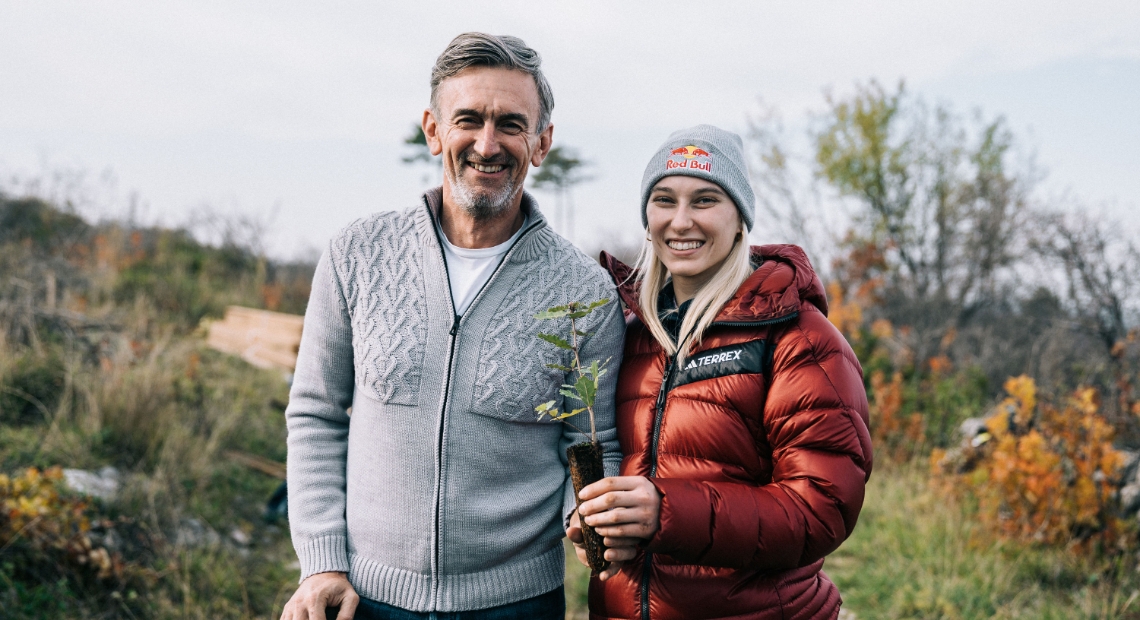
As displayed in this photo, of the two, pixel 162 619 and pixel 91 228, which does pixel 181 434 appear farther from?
pixel 91 228

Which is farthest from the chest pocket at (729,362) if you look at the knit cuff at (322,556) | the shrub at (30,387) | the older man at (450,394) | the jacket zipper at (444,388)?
the shrub at (30,387)

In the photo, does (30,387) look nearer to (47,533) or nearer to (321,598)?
(47,533)

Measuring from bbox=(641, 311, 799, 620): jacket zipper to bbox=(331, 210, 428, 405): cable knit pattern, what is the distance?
0.70 m

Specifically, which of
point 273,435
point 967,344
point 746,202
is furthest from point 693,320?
point 967,344

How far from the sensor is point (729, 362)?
1.97 m

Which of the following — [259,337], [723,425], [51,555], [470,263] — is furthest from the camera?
[259,337]

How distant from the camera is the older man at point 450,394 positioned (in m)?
2.06

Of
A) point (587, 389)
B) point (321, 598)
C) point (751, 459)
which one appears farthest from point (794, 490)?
point (321, 598)

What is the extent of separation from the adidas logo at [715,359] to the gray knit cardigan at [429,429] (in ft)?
0.96

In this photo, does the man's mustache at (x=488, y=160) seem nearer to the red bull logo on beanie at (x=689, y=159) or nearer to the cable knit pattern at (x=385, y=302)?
the cable knit pattern at (x=385, y=302)

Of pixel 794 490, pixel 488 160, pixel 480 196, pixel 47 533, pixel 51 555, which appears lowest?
pixel 51 555

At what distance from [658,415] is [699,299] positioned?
0.37 meters

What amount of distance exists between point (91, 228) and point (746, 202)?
1295 cm

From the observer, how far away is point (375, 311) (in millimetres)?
2182
